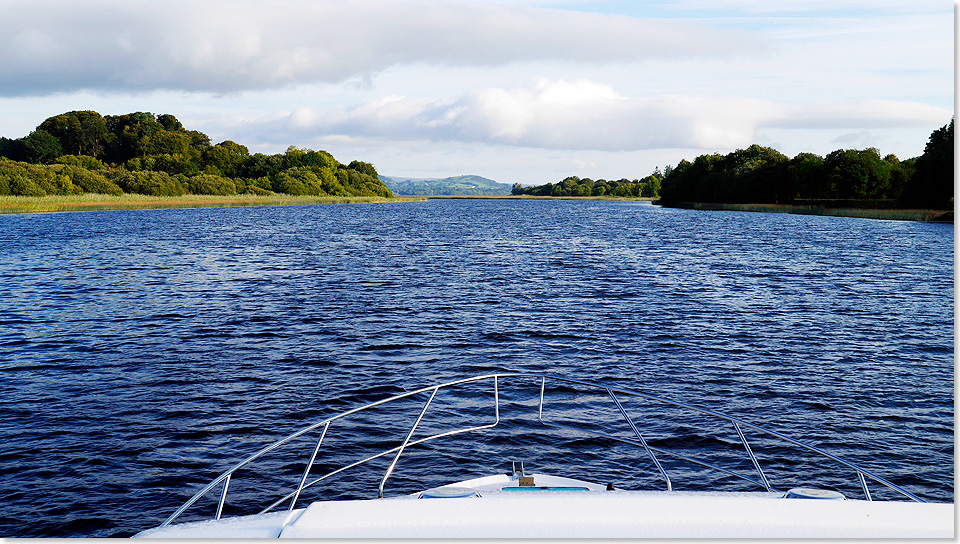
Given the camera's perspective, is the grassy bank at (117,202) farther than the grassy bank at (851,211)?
Yes

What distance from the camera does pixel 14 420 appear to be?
13945 millimetres

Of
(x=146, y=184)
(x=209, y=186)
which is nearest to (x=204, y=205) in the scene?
(x=146, y=184)

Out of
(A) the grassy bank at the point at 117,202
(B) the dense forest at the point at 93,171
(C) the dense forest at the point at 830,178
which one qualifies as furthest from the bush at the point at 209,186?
(C) the dense forest at the point at 830,178

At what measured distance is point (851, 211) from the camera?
108 metres

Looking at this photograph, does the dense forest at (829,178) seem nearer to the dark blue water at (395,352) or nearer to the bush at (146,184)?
the dark blue water at (395,352)

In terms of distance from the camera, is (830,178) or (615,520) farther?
(830,178)

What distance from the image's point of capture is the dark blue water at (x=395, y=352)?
12109 millimetres

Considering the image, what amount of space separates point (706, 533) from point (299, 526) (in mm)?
2548

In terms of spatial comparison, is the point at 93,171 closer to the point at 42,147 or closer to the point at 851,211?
the point at 42,147

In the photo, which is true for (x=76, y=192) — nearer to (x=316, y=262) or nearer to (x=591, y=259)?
(x=316, y=262)

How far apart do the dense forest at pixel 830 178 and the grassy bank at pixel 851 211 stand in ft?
5.40

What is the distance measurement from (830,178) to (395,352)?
402 feet

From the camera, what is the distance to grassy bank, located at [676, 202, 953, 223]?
92.1m

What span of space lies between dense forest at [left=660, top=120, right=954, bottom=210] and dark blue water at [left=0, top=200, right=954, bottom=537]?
57.5m
